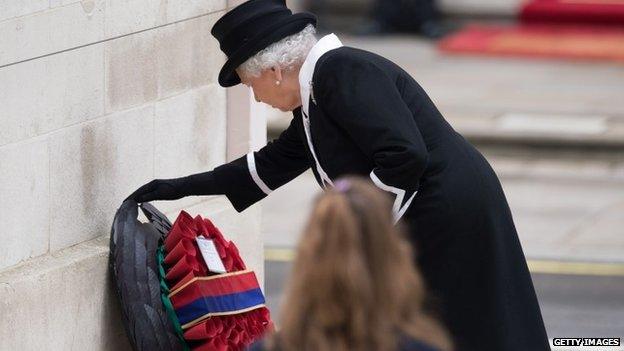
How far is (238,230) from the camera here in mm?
6059

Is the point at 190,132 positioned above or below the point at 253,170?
below

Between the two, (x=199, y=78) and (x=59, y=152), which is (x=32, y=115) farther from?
(x=199, y=78)

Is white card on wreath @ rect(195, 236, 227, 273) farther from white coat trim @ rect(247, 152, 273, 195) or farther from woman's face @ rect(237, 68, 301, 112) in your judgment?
woman's face @ rect(237, 68, 301, 112)

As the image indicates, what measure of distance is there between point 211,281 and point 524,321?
3.40 feet

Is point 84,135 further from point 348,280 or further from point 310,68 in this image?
point 348,280

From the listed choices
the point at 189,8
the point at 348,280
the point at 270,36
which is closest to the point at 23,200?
the point at 270,36

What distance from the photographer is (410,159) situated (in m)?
4.34

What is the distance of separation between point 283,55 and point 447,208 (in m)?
0.68

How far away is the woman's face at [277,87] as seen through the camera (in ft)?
15.3

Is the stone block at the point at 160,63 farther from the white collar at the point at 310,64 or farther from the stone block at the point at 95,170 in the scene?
the white collar at the point at 310,64

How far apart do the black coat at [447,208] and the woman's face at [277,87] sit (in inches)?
3.5

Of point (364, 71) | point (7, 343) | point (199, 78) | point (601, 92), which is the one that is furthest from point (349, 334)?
point (601, 92)

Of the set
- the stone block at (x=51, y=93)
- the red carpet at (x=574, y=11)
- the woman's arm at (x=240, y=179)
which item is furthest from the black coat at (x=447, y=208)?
the red carpet at (x=574, y=11)

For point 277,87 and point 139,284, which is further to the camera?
point 139,284
